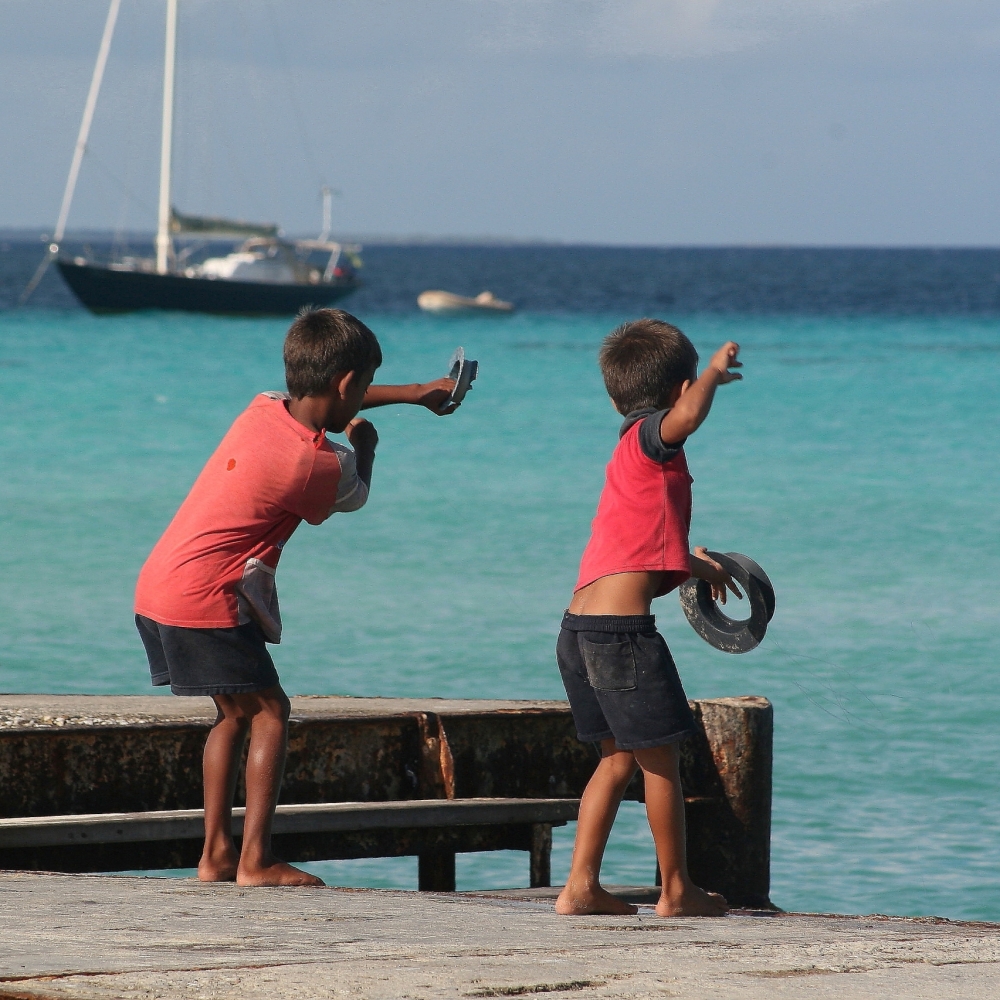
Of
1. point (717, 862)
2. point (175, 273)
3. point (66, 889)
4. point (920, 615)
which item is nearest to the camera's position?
point (66, 889)

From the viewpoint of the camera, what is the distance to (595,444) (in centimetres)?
2434

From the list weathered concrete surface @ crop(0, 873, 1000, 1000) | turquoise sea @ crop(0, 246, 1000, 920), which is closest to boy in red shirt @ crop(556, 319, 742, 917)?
weathered concrete surface @ crop(0, 873, 1000, 1000)

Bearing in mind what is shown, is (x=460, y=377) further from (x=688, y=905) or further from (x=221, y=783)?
(x=688, y=905)

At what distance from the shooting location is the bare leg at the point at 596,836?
3480 mm

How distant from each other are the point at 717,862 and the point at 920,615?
8423 mm

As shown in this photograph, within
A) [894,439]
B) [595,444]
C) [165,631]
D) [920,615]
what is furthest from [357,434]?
[894,439]

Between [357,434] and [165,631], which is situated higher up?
[357,434]

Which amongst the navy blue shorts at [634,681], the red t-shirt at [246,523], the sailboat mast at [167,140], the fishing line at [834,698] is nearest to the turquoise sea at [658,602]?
the fishing line at [834,698]

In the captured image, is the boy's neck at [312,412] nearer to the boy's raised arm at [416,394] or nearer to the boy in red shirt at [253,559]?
the boy in red shirt at [253,559]

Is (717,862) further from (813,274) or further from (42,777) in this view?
(813,274)

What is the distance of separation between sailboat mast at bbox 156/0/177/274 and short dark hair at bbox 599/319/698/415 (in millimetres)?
45890

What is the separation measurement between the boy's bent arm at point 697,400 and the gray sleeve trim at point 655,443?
0.4 inches

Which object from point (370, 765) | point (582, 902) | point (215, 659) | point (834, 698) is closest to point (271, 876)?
point (215, 659)

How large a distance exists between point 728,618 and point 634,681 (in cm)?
46
